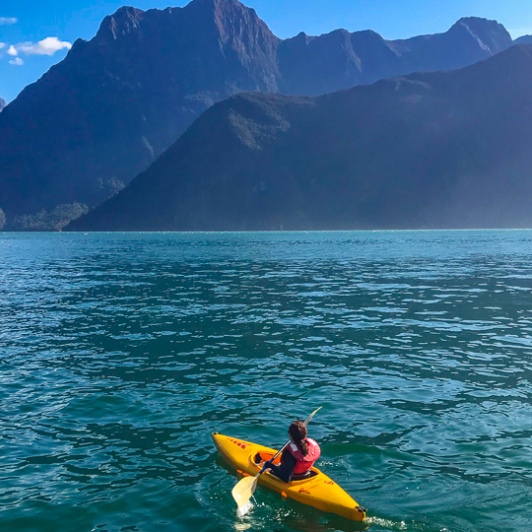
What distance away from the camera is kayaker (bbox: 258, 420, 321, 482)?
10492mm

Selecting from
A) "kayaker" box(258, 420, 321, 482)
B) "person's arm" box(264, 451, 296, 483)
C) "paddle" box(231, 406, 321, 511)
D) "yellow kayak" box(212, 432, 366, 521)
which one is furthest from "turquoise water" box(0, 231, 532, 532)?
"kayaker" box(258, 420, 321, 482)

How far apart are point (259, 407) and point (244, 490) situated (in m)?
4.46

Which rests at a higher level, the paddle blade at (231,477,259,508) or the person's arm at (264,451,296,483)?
the person's arm at (264,451,296,483)

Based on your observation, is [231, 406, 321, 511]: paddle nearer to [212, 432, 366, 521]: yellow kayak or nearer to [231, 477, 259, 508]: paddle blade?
[231, 477, 259, 508]: paddle blade

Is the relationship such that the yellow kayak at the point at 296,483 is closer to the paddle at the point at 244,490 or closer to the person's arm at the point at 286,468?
the person's arm at the point at 286,468

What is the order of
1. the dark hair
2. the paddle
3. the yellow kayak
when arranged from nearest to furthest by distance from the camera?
the yellow kayak → the paddle → the dark hair

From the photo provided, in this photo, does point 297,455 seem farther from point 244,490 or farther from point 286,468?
point 244,490

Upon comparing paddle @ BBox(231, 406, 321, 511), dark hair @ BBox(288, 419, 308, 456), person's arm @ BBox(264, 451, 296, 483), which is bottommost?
paddle @ BBox(231, 406, 321, 511)

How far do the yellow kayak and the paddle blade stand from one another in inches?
22.2

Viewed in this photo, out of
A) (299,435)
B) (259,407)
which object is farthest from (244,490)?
(259,407)

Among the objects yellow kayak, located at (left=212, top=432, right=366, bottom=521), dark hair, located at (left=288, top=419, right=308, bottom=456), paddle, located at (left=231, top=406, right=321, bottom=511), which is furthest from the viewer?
dark hair, located at (left=288, top=419, right=308, bottom=456)

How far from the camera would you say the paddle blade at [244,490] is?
9.97 metres

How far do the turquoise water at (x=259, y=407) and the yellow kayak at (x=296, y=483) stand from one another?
0.20 metres

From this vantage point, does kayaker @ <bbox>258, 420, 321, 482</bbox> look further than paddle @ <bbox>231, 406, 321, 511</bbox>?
Yes
